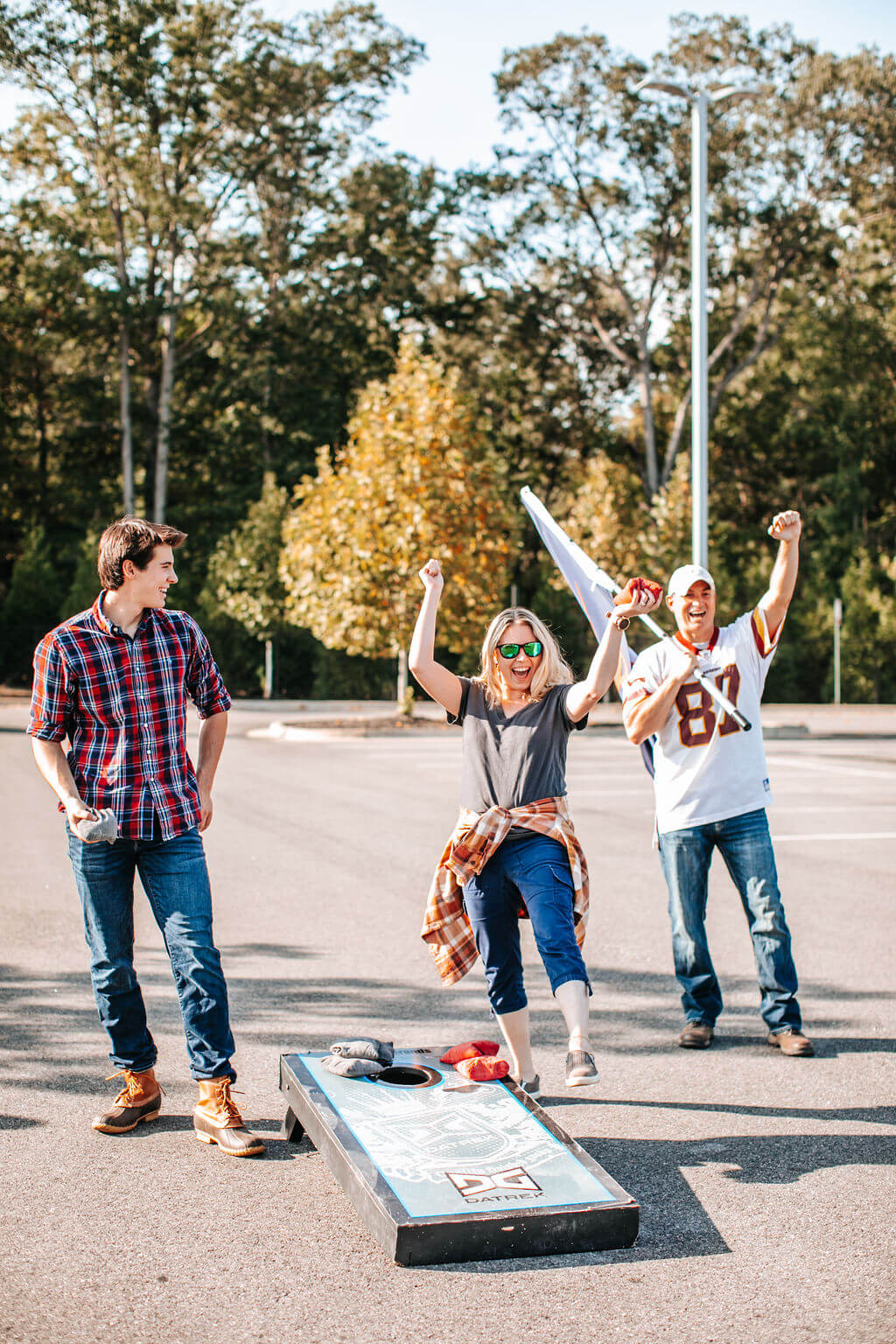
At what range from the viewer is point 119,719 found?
4.43 metres

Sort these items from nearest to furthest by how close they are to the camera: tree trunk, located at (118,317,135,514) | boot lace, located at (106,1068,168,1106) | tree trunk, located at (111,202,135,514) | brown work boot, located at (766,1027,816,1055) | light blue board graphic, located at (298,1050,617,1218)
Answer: light blue board graphic, located at (298,1050,617,1218) < boot lace, located at (106,1068,168,1106) < brown work boot, located at (766,1027,816,1055) < tree trunk, located at (111,202,135,514) < tree trunk, located at (118,317,135,514)

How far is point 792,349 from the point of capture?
43094mm

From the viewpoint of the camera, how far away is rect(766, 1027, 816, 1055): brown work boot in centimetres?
541

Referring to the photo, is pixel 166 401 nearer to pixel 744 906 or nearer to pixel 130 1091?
pixel 744 906

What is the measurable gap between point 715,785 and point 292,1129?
2187 millimetres

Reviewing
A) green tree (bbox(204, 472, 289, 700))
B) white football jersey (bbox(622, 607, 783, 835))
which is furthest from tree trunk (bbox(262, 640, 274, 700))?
white football jersey (bbox(622, 607, 783, 835))

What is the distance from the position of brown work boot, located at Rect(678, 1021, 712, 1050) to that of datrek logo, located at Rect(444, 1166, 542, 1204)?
196 centimetres

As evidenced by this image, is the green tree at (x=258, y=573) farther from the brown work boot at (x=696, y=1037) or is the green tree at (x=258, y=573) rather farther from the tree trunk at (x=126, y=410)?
the brown work boot at (x=696, y=1037)

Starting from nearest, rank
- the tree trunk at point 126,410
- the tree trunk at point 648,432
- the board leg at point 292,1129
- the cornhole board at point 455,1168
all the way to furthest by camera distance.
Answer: the cornhole board at point 455,1168 < the board leg at point 292,1129 < the tree trunk at point 648,432 < the tree trunk at point 126,410

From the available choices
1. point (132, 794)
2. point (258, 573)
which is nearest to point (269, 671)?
point (258, 573)

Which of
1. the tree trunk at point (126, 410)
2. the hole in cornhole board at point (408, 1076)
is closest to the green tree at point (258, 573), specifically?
the tree trunk at point (126, 410)

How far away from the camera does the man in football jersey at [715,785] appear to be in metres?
5.46

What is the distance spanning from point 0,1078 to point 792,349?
137 feet

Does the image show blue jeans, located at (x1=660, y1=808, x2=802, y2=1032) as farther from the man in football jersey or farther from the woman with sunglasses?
the woman with sunglasses
